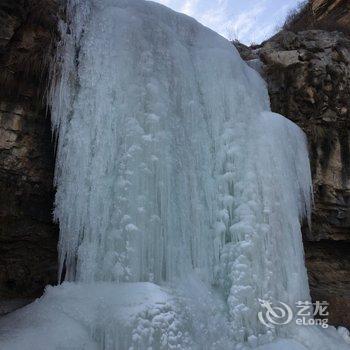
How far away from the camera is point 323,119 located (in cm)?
716

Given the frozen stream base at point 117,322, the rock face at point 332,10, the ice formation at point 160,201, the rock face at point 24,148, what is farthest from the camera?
the rock face at point 332,10

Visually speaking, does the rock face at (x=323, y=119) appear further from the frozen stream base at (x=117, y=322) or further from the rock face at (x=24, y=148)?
the rock face at (x=24, y=148)

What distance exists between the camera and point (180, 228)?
5.17 m

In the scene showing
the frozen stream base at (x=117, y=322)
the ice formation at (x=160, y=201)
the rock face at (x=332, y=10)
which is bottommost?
the frozen stream base at (x=117, y=322)

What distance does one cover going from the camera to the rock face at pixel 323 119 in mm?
7086

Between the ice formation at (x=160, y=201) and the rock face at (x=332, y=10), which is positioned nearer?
the ice formation at (x=160, y=201)

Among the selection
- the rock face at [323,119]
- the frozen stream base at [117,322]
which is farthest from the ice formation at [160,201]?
the rock face at [323,119]

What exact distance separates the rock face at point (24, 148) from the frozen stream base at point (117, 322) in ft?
3.97

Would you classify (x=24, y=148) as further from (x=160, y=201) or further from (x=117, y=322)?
(x=117, y=322)

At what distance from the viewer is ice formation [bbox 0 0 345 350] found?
4359 mm

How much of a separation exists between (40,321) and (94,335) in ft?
1.88

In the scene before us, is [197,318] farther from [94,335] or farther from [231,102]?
[231,102]

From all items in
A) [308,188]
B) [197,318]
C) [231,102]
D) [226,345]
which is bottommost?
[226,345]

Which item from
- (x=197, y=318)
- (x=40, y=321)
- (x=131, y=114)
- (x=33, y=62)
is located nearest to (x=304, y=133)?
(x=131, y=114)
